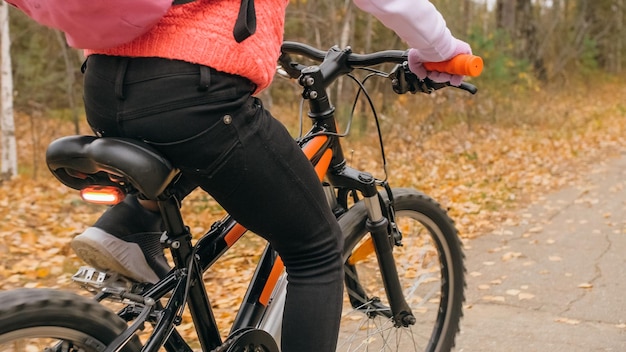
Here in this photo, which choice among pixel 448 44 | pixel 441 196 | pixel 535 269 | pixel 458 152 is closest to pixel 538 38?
pixel 458 152

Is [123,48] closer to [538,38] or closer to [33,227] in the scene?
[33,227]

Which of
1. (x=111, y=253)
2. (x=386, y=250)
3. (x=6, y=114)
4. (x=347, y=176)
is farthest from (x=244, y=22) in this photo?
(x=6, y=114)

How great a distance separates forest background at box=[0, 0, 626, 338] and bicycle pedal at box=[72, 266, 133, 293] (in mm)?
2050

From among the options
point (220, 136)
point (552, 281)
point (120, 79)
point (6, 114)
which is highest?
point (6, 114)

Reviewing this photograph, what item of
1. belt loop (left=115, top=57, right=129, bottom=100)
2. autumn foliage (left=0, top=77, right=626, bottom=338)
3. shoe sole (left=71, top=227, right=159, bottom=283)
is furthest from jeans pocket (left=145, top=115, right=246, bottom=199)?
autumn foliage (left=0, top=77, right=626, bottom=338)

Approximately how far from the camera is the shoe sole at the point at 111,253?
173 centimetres

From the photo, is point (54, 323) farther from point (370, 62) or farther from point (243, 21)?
point (370, 62)

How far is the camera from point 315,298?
1.88 metres

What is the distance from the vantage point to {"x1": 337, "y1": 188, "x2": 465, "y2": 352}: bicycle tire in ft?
8.52

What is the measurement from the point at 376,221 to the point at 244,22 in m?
1.05

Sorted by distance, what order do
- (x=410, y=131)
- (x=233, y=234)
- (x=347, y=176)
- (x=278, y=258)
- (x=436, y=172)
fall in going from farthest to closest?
1. (x=410, y=131)
2. (x=436, y=172)
3. (x=347, y=176)
4. (x=278, y=258)
5. (x=233, y=234)

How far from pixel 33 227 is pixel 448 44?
193 inches

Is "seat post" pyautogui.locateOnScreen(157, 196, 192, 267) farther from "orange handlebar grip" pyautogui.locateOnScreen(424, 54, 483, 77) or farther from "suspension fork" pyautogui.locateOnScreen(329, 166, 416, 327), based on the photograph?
"orange handlebar grip" pyautogui.locateOnScreen(424, 54, 483, 77)

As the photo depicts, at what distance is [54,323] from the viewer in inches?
59.1
